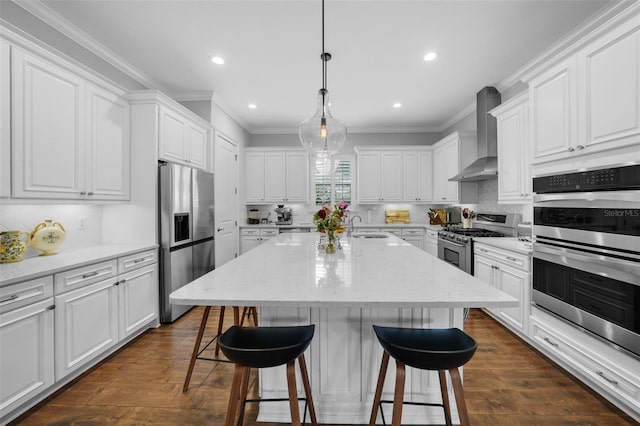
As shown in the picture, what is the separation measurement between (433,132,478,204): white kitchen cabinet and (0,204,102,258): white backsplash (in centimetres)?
483

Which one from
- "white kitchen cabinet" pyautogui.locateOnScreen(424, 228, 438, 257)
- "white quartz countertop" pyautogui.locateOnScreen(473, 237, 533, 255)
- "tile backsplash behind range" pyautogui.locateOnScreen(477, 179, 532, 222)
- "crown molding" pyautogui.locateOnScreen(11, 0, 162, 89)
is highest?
"crown molding" pyautogui.locateOnScreen(11, 0, 162, 89)

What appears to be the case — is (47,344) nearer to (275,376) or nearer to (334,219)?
(275,376)

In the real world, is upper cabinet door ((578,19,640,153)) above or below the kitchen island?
above

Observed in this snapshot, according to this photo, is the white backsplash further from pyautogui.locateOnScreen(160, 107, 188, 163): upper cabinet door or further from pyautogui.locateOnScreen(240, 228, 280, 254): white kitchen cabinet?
pyautogui.locateOnScreen(240, 228, 280, 254): white kitchen cabinet

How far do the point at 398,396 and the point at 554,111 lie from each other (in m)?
2.41

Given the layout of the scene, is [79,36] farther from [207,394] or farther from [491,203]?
[491,203]

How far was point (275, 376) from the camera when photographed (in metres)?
1.69

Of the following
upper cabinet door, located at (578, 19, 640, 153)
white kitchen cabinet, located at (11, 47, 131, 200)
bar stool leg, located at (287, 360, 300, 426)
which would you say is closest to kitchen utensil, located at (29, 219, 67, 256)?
white kitchen cabinet, located at (11, 47, 131, 200)

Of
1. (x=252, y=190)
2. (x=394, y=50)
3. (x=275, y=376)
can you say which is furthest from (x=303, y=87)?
(x=275, y=376)

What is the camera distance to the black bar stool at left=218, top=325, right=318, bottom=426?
3.78 feet

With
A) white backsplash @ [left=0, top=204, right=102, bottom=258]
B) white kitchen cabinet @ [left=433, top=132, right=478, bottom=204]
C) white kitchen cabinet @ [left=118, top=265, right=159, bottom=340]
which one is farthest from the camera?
white kitchen cabinet @ [left=433, top=132, right=478, bottom=204]

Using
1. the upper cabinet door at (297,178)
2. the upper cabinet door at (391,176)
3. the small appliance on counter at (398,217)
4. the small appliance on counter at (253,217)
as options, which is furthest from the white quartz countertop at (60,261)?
the small appliance on counter at (398,217)

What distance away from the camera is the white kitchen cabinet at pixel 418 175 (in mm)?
5504

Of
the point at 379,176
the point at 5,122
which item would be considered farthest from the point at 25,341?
the point at 379,176
